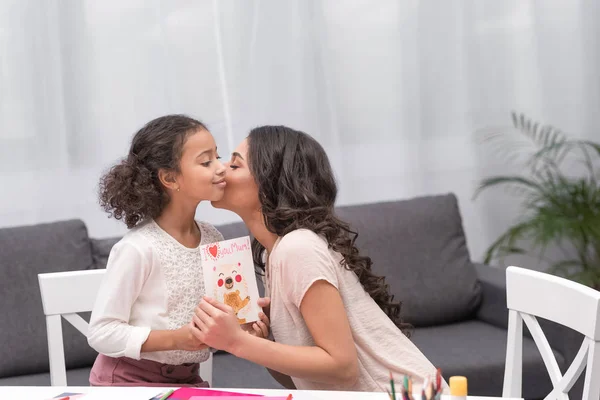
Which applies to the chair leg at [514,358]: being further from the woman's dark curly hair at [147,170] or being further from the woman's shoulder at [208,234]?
the woman's dark curly hair at [147,170]

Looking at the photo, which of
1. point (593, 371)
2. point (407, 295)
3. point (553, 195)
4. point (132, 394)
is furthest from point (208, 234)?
point (553, 195)

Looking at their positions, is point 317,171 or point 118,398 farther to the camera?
point 317,171

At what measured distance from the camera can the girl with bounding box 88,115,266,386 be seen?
1672 mm

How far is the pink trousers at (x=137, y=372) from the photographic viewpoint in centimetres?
175

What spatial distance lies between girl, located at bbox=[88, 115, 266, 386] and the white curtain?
1430 millimetres

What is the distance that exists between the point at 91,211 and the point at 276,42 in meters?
1.01

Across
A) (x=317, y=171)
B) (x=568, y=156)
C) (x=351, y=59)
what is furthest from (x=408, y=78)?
(x=317, y=171)

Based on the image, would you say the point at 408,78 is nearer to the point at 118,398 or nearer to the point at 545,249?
the point at 545,249

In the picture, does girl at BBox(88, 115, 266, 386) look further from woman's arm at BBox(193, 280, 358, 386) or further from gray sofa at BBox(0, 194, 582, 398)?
gray sofa at BBox(0, 194, 582, 398)

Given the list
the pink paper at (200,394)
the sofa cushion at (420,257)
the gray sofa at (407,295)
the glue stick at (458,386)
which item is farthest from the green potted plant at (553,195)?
the glue stick at (458,386)

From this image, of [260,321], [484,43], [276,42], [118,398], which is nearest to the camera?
[118,398]

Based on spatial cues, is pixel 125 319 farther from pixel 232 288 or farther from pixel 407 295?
pixel 407 295

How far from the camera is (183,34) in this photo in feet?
10.9

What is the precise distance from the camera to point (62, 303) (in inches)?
80.6
